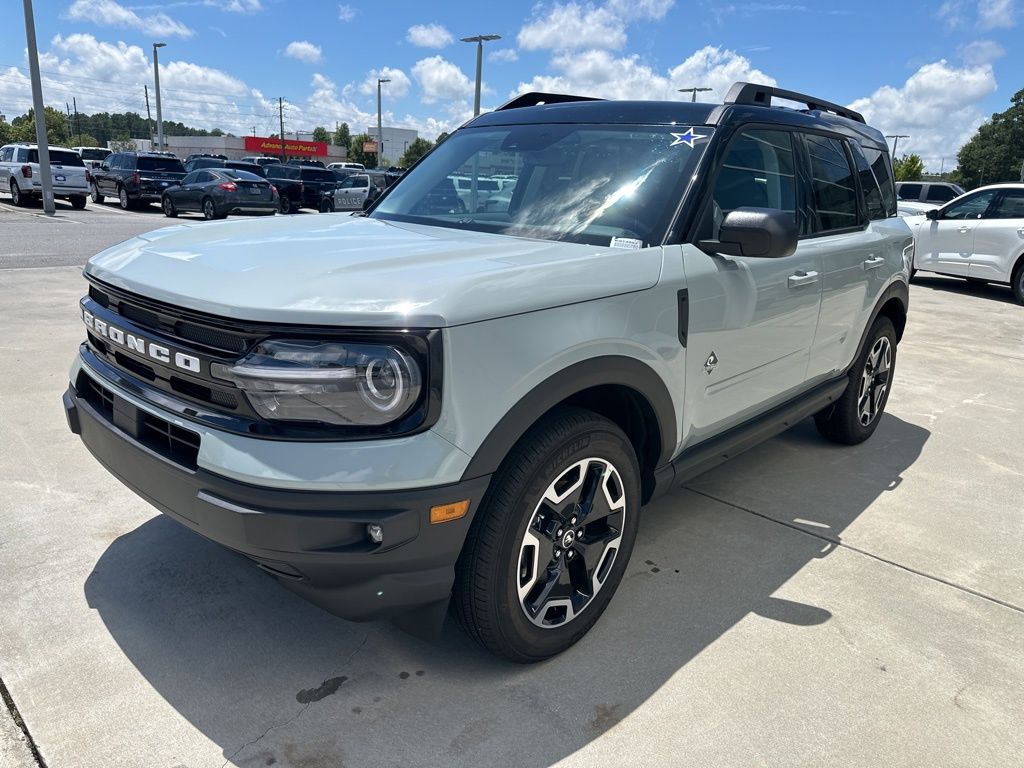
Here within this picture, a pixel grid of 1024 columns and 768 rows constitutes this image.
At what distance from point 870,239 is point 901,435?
1.64 m

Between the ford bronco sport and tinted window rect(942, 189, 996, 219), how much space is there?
33.1 ft

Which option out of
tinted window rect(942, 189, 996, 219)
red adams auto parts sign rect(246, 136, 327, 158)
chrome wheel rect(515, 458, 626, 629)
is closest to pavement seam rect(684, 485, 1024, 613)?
chrome wheel rect(515, 458, 626, 629)

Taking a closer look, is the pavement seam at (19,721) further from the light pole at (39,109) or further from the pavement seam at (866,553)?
the light pole at (39,109)

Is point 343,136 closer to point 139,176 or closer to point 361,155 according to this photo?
point 361,155

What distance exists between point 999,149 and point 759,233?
77.1 m

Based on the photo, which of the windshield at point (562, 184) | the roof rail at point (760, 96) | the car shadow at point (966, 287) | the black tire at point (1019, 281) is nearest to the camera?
the windshield at point (562, 184)

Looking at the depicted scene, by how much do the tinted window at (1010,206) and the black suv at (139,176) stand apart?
20990mm

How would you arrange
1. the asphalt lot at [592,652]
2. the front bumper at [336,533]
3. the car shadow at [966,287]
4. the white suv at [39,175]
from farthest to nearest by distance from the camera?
the white suv at [39,175]
the car shadow at [966,287]
the asphalt lot at [592,652]
the front bumper at [336,533]

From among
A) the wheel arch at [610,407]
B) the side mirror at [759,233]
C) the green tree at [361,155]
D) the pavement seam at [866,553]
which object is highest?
the green tree at [361,155]

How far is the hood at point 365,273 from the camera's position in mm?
2021

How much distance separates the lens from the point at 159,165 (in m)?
24.0

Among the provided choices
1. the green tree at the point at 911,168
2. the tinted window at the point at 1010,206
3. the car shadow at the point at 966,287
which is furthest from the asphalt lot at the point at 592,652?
the green tree at the point at 911,168

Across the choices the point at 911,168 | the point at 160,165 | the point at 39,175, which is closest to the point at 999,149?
the point at 911,168

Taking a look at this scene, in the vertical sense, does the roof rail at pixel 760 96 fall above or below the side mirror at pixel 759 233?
above
